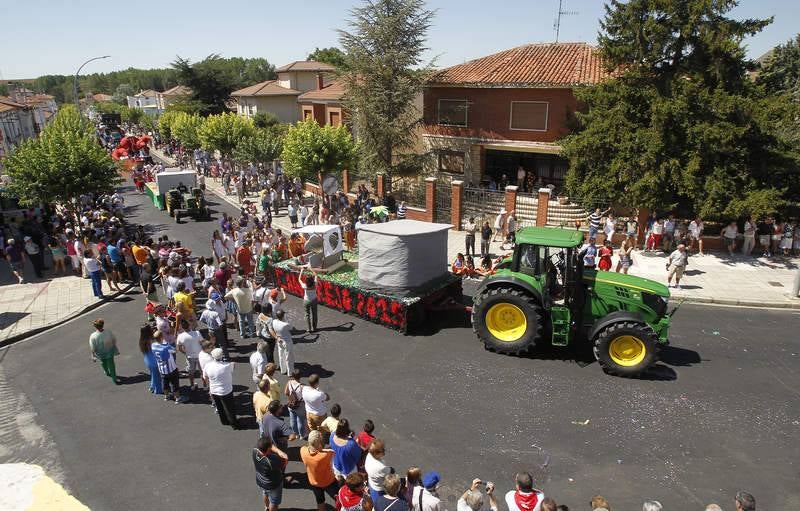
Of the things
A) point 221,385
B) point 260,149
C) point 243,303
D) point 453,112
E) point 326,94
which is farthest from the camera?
point 326,94

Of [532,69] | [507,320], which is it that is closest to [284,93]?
[532,69]

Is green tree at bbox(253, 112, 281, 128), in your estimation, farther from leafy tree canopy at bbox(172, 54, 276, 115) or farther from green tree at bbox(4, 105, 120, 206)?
green tree at bbox(4, 105, 120, 206)

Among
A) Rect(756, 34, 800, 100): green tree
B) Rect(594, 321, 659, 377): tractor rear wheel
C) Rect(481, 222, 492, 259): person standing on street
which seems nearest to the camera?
Rect(594, 321, 659, 377): tractor rear wheel

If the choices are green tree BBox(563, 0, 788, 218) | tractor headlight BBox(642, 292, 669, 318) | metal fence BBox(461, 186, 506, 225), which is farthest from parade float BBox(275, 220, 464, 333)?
metal fence BBox(461, 186, 506, 225)

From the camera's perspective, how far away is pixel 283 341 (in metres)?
9.55

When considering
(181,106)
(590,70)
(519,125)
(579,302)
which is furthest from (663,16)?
(181,106)

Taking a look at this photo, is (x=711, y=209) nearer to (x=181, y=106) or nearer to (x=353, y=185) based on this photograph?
(x=353, y=185)

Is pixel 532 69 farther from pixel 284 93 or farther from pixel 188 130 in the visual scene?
pixel 284 93

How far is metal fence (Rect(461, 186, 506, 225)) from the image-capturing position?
2188 centimetres

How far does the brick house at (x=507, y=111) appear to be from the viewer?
23625 mm

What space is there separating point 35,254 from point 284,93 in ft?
130

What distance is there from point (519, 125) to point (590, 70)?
12.6ft

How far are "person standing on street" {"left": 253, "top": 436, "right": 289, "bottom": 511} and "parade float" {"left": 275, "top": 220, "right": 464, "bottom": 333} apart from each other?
18.9 ft

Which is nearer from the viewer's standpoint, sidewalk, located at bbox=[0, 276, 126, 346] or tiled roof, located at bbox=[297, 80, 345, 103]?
sidewalk, located at bbox=[0, 276, 126, 346]
